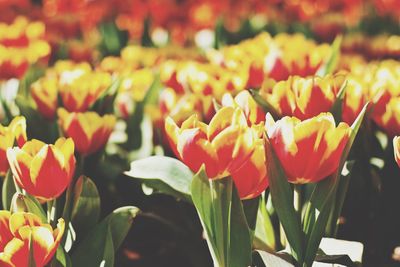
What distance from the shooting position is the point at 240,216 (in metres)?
0.97

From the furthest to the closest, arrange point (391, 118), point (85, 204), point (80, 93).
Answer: point (80, 93) < point (391, 118) < point (85, 204)

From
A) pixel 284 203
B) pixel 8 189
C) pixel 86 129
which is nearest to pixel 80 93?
pixel 86 129

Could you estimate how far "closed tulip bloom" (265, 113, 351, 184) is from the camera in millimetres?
937

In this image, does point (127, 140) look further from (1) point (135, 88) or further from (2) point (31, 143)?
(2) point (31, 143)

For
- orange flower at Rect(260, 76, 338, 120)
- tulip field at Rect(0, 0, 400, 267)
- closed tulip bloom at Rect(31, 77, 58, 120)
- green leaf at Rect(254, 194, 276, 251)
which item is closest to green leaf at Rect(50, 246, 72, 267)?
tulip field at Rect(0, 0, 400, 267)

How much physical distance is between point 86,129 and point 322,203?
55 centimetres

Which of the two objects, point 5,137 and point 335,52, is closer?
point 5,137

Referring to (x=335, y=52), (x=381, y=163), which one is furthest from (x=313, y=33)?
(x=381, y=163)

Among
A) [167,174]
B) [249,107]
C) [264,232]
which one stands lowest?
[264,232]

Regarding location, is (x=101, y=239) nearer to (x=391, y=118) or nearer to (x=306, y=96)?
(x=306, y=96)

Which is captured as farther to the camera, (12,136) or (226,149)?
(12,136)

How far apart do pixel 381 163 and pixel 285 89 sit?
0.94 ft

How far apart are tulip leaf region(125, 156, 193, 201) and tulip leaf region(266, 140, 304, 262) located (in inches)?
8.2

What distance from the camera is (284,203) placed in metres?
0.97
